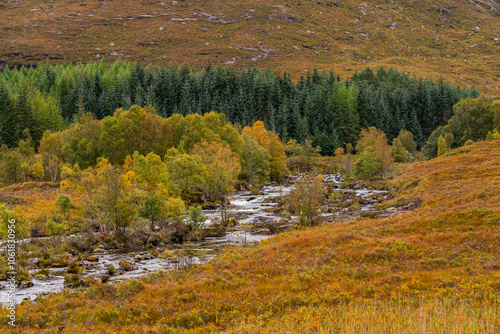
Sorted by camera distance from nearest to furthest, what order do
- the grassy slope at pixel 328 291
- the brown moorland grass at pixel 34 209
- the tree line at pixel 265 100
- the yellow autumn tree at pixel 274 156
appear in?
the grassy slope at pixel 328 291
the brown moorland grass at pixel 34 209
the yellow autumn tree at pixel 274 156
the tree line at pixel 265 100

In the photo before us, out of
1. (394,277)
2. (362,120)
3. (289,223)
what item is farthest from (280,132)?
(394,277)

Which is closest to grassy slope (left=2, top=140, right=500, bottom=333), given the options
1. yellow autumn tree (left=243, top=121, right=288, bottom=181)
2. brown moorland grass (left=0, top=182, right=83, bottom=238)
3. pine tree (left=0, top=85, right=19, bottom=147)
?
brown moorland grass (left=0, top=182, right=83, bottom=238)

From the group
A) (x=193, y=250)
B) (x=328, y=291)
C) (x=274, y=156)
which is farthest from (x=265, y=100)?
(x=328, y=291)

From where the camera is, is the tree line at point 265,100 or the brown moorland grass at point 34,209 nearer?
the brown moorland grass at point 34,209

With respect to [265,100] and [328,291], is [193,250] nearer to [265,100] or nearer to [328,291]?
[328,291]

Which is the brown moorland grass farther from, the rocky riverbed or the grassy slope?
the grassy slope

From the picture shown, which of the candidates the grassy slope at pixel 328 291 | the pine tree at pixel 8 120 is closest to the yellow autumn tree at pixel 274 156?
the pine tree at pixel 8 120

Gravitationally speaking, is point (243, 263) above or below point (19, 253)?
above

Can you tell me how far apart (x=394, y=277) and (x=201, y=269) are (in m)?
13.8

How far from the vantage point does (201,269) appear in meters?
28.1

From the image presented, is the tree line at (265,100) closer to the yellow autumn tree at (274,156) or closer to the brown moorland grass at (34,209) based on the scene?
the yellow autumn tree at (274,156)

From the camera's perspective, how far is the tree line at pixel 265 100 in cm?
14600

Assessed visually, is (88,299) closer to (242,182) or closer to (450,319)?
(450,319)

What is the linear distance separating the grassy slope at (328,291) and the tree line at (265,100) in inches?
4364
